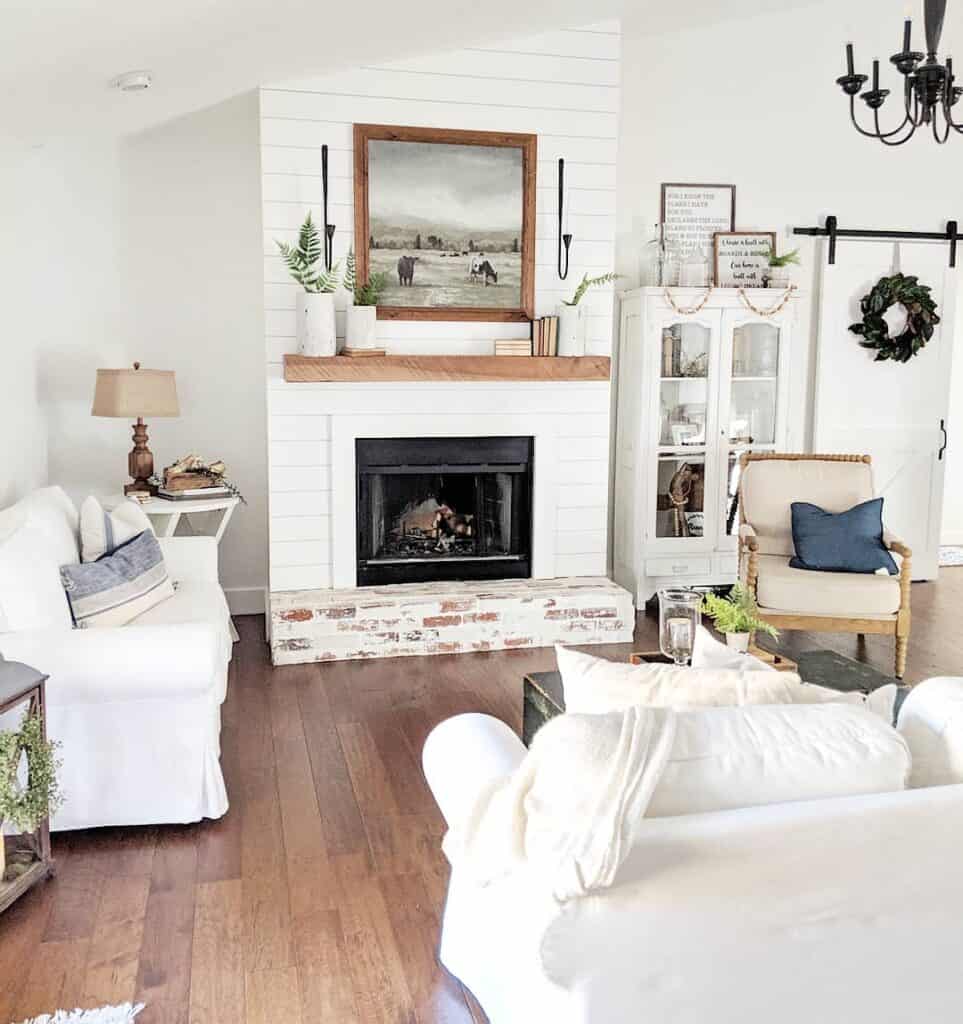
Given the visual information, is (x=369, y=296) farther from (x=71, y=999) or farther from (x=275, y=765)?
(x=71, y=999)

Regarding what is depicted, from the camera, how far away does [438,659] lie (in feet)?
16.3

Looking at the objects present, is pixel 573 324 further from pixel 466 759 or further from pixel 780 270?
pixel 466 759

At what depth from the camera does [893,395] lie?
651 centimetres

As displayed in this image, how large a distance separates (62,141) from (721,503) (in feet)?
12.2

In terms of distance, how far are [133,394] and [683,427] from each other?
287 cm

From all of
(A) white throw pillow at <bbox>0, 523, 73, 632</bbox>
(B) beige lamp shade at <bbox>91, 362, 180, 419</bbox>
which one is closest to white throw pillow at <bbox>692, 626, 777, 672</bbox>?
(A) white throw pillow at <bbox>0, 523, 73, 632</bbox>

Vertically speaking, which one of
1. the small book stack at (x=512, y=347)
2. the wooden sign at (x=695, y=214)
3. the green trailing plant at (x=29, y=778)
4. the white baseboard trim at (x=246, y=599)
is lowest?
the white baseboard trim at (x=246, y=599)

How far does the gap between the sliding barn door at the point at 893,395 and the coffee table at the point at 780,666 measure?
312 cm

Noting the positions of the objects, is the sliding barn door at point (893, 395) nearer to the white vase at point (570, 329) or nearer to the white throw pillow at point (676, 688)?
the white vase at point (570, 329)

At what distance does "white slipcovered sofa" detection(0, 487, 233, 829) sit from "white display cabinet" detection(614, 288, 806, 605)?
3206mm

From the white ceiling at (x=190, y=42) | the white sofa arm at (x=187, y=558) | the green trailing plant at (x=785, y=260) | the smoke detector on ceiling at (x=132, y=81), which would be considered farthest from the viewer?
the green trailing plant at (x=785, y=260)

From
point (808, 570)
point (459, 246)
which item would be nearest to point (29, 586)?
point (459, 246)

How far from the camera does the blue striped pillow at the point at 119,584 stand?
3539mm

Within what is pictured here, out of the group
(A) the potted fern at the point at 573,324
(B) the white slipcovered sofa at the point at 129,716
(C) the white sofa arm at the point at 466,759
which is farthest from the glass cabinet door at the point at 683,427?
(C) the white sofa arm at the point at 466,759
